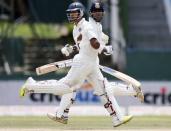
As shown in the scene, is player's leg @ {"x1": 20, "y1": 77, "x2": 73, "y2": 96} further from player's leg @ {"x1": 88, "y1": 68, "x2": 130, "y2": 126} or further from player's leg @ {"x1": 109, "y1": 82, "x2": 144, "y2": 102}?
player's leg @ {"x1": 109, "y1": 82, "x2": 144, "y2": 102}

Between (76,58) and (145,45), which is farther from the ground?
(76,58)

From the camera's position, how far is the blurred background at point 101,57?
20.5m

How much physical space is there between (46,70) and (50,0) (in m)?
10.6

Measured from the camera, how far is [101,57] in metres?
23.0

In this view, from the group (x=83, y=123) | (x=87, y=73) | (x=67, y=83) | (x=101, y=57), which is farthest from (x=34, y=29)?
(x=87, y=73)

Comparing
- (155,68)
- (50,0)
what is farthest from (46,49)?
(155,68)

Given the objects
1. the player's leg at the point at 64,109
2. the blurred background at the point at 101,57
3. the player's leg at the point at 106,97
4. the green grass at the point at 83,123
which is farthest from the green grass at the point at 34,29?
the player's leg at the point at 106,97

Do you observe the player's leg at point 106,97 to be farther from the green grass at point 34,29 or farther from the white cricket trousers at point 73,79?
the green grass at point 34,29

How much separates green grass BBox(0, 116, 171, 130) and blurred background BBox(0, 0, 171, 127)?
2979 mm

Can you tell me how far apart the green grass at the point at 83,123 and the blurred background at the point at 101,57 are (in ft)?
9.77

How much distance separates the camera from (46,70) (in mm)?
13211

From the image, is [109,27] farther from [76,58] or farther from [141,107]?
[76,58]

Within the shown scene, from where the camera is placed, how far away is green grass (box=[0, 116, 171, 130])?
42.7 ft

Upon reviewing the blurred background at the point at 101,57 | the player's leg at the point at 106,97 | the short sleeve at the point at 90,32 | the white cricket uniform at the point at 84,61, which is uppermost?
the short sleeve at the point at 90,32
